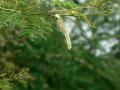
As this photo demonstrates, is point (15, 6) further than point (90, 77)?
No

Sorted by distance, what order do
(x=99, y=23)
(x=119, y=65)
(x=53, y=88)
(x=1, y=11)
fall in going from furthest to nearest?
(x=99, y=23) < (x=119, y=65) < (x=53, y=88) < (x=1, y=11)

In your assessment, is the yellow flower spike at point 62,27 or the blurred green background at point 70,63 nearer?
the yellow flower spike at point 62,27

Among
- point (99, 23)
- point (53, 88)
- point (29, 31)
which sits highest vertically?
point (29, 31)

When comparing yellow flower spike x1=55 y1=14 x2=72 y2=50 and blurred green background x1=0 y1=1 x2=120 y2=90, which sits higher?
yellow flower spike x1=55 y1=14 x2=72 y2=50

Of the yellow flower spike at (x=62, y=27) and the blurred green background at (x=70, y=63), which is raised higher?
the yellow flower spike at (x=62, y=27)

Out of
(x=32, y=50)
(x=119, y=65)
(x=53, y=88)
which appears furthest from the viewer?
(x=119, y=65)

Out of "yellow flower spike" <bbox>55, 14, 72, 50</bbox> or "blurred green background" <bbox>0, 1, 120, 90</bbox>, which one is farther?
"blurred green background" <bbox>0, 1, 120, 90</bbox>

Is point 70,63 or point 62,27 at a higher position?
point 62,27

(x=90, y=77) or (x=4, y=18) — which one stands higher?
(x=4, y=18)

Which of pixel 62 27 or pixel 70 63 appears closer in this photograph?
pixel 62 27

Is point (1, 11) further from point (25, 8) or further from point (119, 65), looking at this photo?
point (119, 65)

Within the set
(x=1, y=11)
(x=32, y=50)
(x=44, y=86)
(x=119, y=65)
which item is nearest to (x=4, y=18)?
(x=1, y=11)
